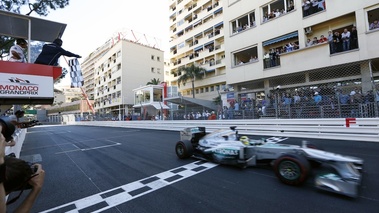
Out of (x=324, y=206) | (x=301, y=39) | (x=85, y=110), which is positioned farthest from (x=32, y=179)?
(x=85, y=110)

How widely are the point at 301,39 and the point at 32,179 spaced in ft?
55.0

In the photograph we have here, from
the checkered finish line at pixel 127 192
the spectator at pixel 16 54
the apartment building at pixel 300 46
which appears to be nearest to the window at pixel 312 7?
the apartment building at pixel 300 46

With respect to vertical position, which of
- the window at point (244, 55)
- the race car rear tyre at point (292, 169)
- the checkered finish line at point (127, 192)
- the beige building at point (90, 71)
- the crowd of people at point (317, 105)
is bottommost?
the checkered finish line at point (127, 192)

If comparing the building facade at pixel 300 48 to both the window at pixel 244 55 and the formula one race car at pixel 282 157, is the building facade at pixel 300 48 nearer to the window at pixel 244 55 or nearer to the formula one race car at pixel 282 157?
the window at pixel 244 55

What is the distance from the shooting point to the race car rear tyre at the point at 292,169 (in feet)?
10.4

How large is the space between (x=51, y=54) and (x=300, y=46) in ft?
50.7

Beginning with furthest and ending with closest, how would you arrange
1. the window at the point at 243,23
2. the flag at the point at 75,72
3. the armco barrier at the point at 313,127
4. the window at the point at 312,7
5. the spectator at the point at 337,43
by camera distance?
the window at the point at 243,23 < the window at the point at 312,7 < the spectator at the point at 337,43 < the flag at the point at 75,72 < the armco barrier at the point at 313,127

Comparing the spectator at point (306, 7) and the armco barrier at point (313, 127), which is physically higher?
the spectator at point (306, 7)

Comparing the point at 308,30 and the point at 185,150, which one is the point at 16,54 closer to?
the point at 185,150

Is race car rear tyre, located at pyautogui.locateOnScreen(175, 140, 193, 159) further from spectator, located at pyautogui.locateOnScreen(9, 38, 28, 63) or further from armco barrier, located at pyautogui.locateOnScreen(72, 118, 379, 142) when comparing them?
armco barrier, located at pyautogui.locateOnScreen(72, 118, 379, 142)

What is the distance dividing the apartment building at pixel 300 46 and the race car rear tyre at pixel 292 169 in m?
6.53

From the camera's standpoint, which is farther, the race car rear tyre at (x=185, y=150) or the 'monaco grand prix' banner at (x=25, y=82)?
the race car rear tyre at (x=185, y=150)

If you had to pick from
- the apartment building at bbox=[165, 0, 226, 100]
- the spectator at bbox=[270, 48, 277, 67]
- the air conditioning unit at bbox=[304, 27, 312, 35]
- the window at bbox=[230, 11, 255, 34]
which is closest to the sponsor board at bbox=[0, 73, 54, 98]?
the spectator at bbox=[270, 48, 277, 67]

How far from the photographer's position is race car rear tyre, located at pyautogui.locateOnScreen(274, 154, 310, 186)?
318cm
